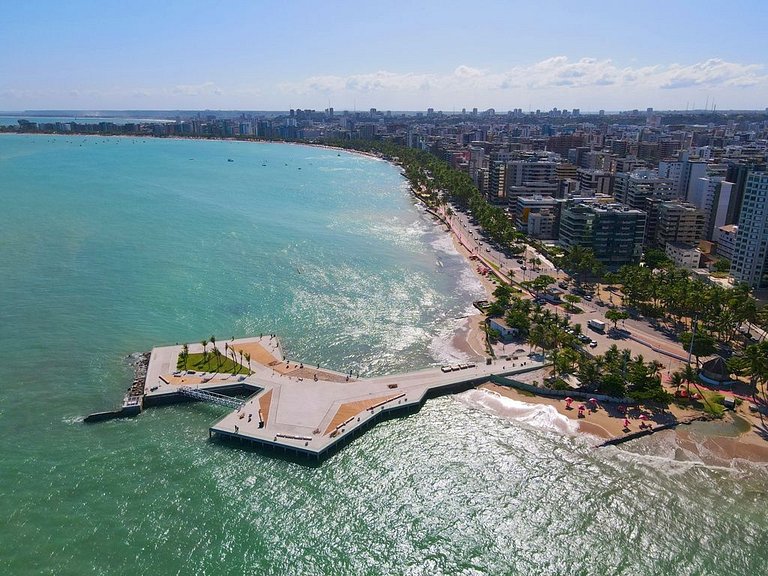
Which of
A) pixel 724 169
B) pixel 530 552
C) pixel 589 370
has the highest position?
pixel 724 169

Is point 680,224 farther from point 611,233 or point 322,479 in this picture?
point 322,479

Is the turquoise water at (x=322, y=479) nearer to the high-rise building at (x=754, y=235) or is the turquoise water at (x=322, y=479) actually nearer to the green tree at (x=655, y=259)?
the green tree at (x=655, y=259)

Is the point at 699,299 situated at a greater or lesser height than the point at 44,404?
greater

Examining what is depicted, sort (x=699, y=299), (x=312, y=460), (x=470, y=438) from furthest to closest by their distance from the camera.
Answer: (x=699, y=299) → (x=470, y=438) → (x=312, y=460)

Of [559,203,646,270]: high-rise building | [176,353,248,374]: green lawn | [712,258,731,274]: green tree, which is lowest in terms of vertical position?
[176,353,248,374]: green lawn

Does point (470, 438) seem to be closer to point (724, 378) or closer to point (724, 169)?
point (724, 378)

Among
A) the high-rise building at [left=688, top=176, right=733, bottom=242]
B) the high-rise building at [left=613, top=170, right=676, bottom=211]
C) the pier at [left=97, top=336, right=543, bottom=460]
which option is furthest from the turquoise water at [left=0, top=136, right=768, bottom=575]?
the high-rise building at [left=688, top=176, right=733, bottom=242]

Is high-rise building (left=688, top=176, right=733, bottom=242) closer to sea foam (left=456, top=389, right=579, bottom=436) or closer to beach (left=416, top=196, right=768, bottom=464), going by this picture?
beach (left=416, top=196, right=768, bottom=464)

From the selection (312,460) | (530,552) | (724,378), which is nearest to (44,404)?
(312,460)
